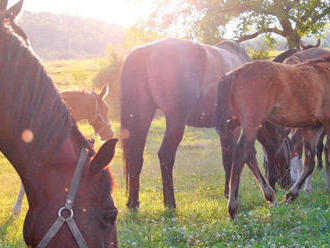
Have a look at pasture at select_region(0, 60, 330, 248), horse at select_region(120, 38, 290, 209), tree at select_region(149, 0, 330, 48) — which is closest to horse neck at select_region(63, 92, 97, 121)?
pasture at select_region(0, 60, 330, 248)

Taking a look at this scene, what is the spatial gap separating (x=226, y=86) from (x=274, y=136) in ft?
9.24

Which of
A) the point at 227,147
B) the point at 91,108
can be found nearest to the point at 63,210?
the point at 227,147

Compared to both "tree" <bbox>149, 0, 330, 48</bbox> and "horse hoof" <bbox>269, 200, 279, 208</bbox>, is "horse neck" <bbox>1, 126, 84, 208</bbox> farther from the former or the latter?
"tree" <bbox>149, 0, 330, 48</bbox>

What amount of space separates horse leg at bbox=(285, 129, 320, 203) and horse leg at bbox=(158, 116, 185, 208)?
1851 millimetres

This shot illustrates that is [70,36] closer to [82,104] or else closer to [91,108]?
[91,108]

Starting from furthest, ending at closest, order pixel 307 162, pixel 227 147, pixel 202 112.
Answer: pixel 227 147 < pixel 202 112 < pixel 307 162

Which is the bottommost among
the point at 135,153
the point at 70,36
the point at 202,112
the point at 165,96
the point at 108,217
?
the point at 70,36

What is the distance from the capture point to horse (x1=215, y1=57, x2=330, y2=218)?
6105 millimetres

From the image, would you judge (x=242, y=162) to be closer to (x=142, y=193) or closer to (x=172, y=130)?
(x=172, y=130)

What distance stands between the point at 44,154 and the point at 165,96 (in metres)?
4.58

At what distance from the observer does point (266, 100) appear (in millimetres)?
6133

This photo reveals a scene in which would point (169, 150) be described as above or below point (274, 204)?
above

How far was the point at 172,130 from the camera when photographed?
725 cm

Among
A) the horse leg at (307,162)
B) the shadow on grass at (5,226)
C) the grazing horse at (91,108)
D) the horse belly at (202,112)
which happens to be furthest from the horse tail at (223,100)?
the grazing horse at (91,108)
